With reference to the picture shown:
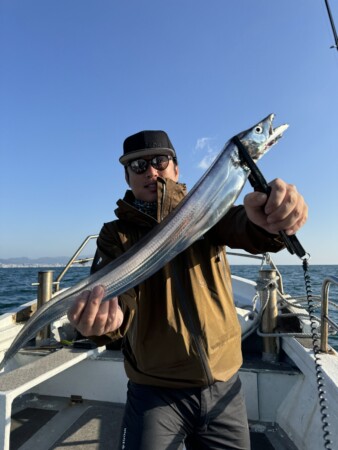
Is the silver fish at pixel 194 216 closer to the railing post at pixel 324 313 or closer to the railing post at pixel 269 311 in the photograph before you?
the railing post at pixel 324 313

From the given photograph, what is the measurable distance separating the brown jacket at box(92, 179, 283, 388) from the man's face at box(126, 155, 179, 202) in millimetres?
133

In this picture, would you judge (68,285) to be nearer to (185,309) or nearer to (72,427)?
(72,427)

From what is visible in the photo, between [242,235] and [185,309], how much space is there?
0.57 m

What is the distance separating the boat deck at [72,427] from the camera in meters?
3.44

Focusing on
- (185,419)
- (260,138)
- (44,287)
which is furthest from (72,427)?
(260,138)

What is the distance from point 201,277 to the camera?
214 centimetres

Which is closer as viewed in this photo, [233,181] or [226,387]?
[233,181]

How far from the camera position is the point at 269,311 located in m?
4.28

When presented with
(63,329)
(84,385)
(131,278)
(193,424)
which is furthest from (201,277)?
(63,329)

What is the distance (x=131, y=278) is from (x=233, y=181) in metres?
0.80

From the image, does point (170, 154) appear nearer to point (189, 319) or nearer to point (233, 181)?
point (233, 181)

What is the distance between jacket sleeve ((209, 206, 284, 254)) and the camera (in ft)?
6.30

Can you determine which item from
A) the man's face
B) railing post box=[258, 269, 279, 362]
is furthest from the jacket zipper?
railing post box=[258, 269, 279, 362]

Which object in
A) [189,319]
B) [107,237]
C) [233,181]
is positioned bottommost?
[189,319]
